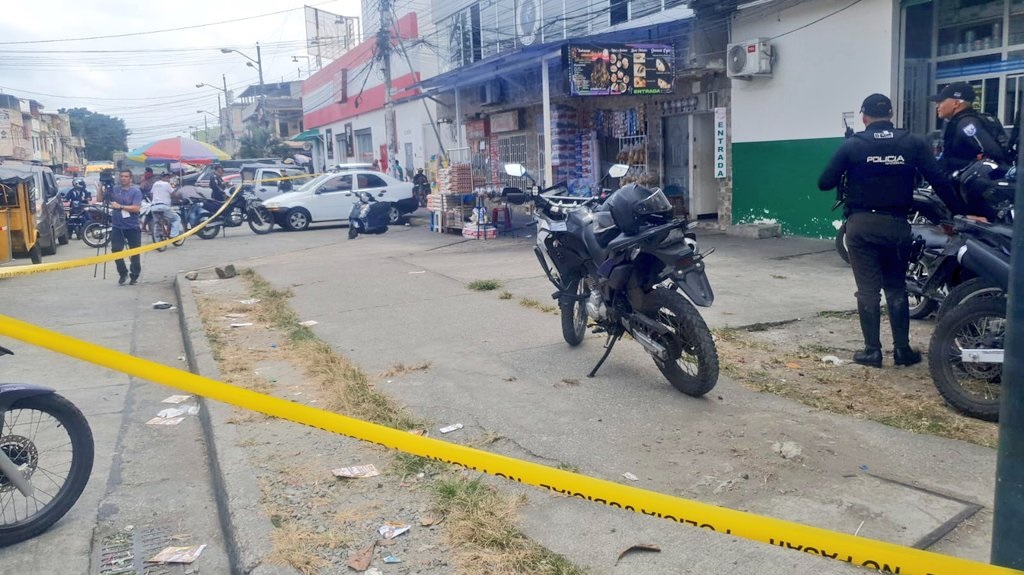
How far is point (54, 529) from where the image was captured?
4211 mm

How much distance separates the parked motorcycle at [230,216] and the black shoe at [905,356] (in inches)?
675

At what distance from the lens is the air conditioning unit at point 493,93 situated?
21594 mm

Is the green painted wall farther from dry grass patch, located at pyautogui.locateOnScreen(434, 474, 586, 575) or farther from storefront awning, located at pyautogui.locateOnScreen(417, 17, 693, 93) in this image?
dry grass patch, located at pyautogui.locateOnScreen(434, 474, 586, 575)

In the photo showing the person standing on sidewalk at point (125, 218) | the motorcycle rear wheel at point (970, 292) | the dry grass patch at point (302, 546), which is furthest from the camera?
the person standing on sidewalk at point (125, 218)

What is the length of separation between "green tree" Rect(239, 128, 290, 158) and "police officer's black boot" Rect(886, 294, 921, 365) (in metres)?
50.7

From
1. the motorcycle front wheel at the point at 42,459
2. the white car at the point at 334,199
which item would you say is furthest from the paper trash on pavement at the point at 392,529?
the white car at the point at 334,199

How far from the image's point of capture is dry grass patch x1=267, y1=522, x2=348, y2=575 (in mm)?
3496

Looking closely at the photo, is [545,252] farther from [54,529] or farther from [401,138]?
[401,138]

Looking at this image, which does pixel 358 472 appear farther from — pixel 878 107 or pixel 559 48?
pixel 559 48

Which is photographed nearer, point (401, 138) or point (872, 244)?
point (872, 244)

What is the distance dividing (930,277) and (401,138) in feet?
84.8

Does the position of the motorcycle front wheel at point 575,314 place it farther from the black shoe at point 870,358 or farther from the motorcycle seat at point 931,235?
the motorcycle seat at point 931,235

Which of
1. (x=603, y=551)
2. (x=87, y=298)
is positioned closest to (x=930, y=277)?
(x=603, y=551)

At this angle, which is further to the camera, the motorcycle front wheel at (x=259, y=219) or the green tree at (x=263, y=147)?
the green tree at (x=263, y=147)
